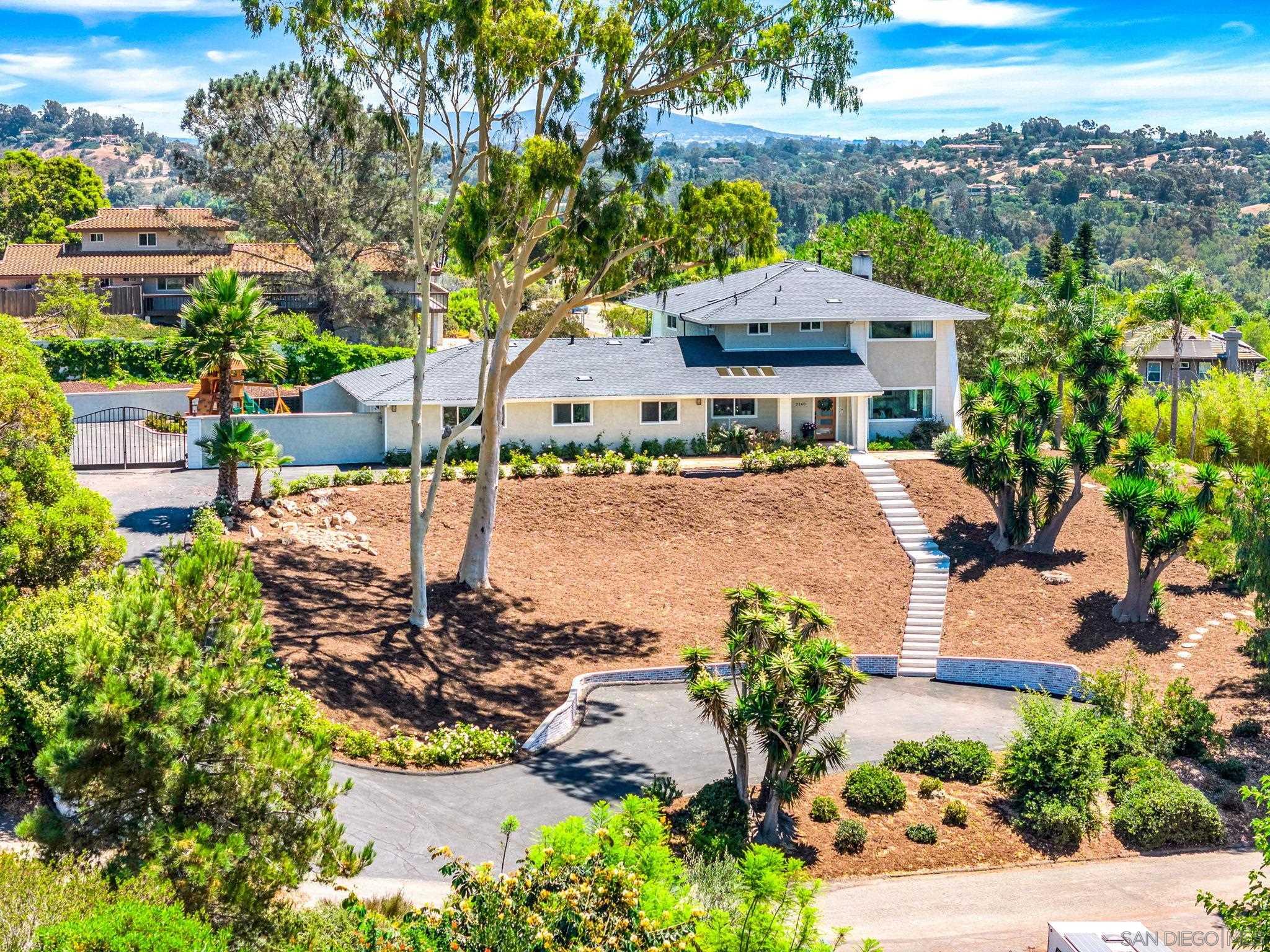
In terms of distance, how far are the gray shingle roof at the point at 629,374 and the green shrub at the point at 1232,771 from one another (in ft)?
67.8

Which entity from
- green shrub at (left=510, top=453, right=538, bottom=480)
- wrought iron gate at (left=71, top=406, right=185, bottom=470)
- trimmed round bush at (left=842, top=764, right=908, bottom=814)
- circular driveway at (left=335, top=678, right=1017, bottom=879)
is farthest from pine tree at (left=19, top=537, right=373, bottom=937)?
wrought iron gate at (left=71, top=406, right=185, bottom=470)

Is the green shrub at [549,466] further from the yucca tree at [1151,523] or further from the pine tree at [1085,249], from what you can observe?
the pine tree at [1085,249]

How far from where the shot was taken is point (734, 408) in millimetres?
43406

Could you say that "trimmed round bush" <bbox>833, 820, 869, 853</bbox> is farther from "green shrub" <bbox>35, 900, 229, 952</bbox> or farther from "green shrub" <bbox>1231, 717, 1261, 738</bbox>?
"green shrub" <bbox>35, 900, 229, 952</bbox>

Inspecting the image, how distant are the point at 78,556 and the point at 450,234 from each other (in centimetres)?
1160

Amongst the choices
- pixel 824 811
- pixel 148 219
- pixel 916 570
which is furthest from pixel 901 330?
pixel 148 219

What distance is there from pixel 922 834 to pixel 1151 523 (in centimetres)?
1302

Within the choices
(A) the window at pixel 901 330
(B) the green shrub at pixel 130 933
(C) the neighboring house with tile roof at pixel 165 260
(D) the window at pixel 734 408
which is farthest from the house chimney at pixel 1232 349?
(B) the green shrub at pixel 130 933

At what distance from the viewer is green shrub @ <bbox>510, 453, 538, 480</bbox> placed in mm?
38062

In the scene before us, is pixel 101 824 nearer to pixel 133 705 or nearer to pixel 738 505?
pixel 133 705

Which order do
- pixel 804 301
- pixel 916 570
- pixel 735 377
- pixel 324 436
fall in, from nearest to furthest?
pixel 916 570, pixel 324 436, pixel 735 377, pixel 804 301

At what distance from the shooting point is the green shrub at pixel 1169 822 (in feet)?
69.5

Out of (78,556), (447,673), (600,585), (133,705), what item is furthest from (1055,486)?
(133,705)

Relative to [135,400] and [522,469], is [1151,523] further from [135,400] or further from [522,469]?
[135,400]
